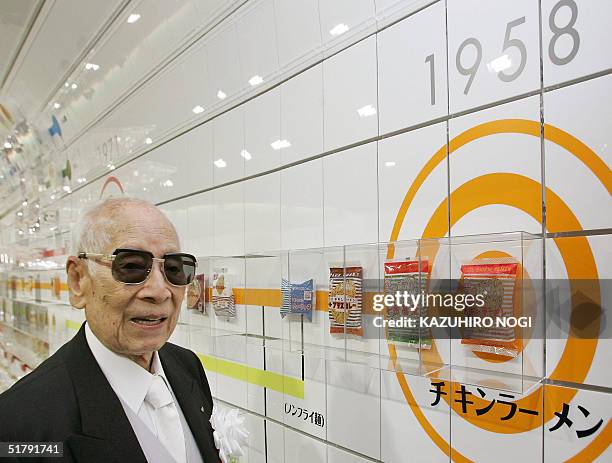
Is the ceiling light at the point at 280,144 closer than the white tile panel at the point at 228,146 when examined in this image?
Yes

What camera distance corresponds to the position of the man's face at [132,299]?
4.64ft

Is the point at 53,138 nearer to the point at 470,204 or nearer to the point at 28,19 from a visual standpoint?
the point at 28,19

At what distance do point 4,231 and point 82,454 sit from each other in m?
7.08

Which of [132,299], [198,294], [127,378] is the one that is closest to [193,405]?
[127,378]

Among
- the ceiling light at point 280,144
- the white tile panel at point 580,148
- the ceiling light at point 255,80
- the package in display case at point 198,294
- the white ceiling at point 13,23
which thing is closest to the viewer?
the white tile panel at point 580,148

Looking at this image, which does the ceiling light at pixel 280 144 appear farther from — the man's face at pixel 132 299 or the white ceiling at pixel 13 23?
the white ceiling at pixel 13 23

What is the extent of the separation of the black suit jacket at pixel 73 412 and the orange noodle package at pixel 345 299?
2.31ft

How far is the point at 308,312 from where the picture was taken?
1.90 m

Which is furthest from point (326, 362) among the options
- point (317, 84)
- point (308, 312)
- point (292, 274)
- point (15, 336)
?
point (15, 336)

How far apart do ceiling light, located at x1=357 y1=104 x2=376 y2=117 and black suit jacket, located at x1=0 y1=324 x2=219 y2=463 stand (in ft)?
3.46

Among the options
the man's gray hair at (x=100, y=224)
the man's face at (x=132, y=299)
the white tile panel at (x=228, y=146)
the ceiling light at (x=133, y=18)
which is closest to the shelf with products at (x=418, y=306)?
the white tile panel at (x=228, y=146)

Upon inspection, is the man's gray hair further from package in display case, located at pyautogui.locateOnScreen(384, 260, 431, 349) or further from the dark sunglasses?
package in display case, located at pyautogui.locateOnScreen(384, 260, 431, 349)

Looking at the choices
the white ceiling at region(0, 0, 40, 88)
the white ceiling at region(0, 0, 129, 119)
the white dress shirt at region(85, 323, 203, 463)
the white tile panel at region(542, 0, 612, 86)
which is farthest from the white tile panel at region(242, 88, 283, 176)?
the white ceiling at region(0, 0, 40, 88)

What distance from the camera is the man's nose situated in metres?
1.44
